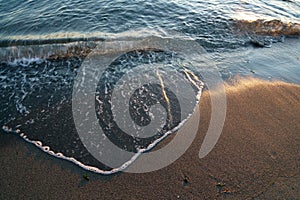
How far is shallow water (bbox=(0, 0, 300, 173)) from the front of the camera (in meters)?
4.53

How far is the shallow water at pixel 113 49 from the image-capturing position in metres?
4.53

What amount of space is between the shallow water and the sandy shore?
11.7 inches

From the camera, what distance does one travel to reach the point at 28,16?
27.0ft

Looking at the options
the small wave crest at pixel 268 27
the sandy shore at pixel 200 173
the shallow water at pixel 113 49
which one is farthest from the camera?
the small wave crest at pixel 268 27

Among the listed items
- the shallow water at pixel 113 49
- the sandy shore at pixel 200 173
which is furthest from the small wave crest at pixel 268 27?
the sandy shore at pixel 200 173

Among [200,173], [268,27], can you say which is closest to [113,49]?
[200,173]

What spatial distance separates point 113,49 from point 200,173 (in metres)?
4.36

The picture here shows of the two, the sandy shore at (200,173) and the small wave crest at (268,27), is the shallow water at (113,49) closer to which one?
the small wave crest at (268,27)

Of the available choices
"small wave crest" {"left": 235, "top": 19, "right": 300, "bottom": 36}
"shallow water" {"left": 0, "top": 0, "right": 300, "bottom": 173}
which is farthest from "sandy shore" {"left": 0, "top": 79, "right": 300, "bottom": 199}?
"small wave crest" {"left": 235, "top": 19, "right": 300, "bottom": 36}

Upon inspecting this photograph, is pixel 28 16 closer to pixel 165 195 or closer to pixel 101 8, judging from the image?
pixel 101 8

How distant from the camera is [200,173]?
3559 millimetres

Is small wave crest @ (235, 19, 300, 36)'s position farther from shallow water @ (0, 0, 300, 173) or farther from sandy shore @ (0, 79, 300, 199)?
sandy shore @ (0, 79, 300, 199)

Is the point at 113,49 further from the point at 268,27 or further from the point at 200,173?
the point at 268,27

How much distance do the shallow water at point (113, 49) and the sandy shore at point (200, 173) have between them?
0.97ft
